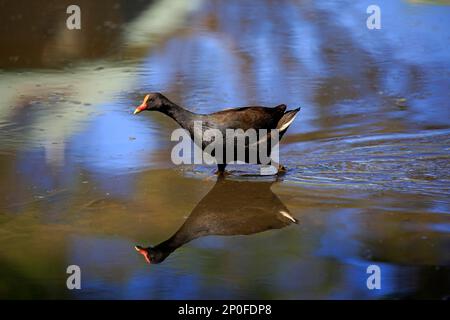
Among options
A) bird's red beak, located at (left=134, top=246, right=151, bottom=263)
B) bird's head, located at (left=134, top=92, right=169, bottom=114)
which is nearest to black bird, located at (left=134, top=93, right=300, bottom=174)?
bird's head, located at (left=134, top=92, right=169, bottom=114)

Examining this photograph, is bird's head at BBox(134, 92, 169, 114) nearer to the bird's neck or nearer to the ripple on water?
the bird's neck

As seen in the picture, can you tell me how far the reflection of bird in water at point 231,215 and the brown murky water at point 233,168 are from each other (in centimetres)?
2

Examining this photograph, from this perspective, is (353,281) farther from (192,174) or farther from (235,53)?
(235,53)

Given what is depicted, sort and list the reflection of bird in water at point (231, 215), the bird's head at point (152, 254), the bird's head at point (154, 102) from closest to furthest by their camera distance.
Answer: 1. the bird's head at point (152, 254)
2. the reflection of bird in water at point (231, 215)
3. the bird's head at point (154, 102)

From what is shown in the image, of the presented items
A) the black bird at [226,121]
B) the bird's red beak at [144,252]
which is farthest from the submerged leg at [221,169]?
the bird's red beak at [144,252]

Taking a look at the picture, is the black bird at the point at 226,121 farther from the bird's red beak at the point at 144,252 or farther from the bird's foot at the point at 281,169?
the bird's red beak at the point at 144,252

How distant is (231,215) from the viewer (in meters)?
7.50

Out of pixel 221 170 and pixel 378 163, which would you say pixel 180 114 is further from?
pixel 378 163

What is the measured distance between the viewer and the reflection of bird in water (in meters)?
6.87

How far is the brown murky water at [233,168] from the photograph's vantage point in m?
6.36

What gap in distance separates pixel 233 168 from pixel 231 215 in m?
1.34

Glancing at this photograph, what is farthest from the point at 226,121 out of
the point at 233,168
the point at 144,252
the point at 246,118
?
the point at 144,252

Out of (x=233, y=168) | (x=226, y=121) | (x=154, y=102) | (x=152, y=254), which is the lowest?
(x=152, y=254)

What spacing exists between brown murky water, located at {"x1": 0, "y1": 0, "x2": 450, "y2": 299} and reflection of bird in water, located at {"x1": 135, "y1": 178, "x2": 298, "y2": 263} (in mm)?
24
